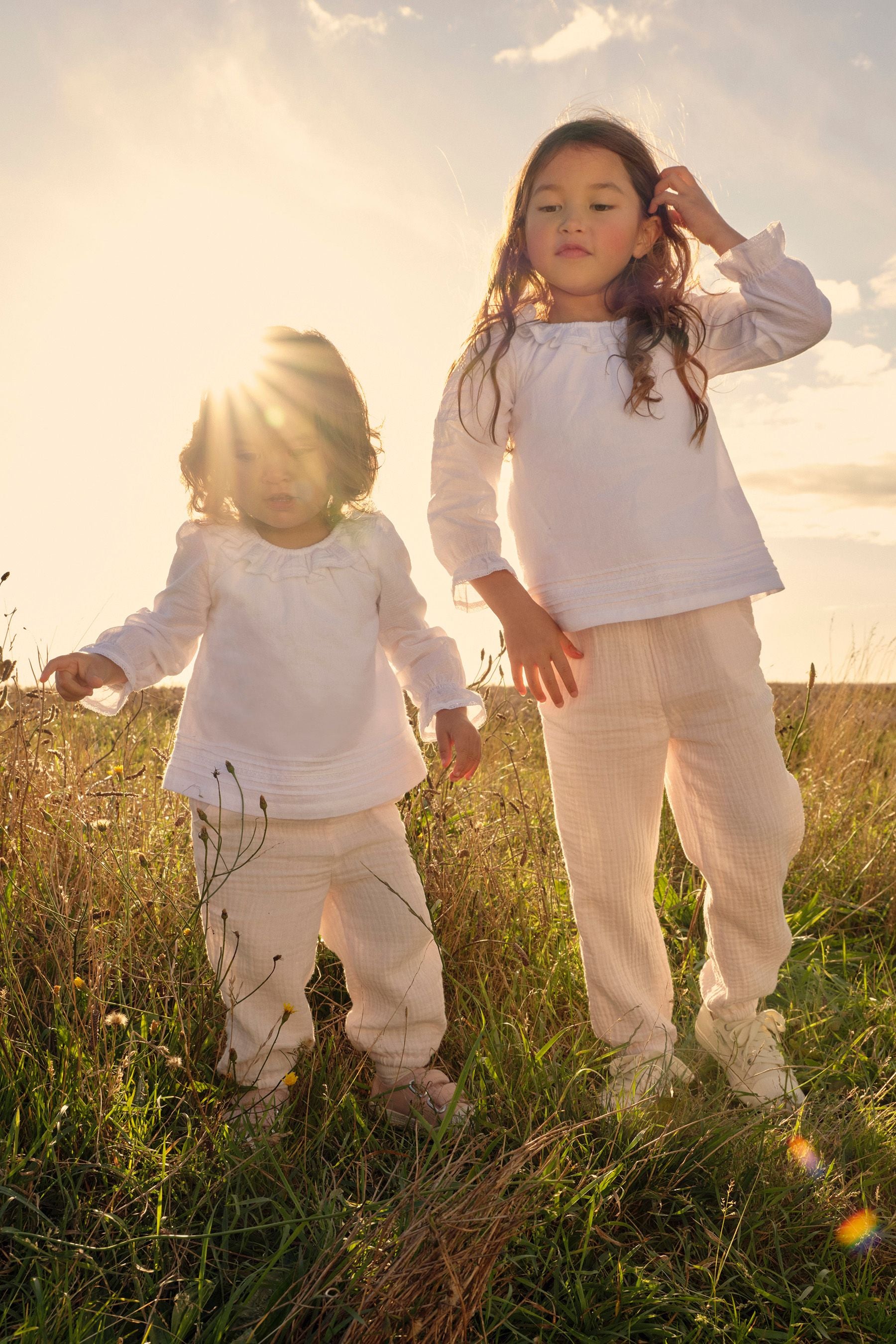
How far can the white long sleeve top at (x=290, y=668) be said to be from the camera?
2.12 metres

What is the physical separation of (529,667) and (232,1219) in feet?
4.01

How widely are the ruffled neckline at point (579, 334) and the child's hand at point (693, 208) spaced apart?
30 centimetres

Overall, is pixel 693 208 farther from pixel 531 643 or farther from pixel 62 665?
pixel 62 665

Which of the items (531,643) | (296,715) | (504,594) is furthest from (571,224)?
(296,715)

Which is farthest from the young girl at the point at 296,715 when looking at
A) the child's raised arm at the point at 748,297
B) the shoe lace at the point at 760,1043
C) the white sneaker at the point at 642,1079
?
the child's raised arm at the point at 748,297

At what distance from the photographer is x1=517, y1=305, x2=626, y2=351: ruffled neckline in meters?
2.22

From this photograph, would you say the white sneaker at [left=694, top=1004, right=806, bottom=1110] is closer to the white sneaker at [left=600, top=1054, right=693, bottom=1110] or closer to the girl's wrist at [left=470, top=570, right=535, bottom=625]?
the white sneaker at [left=600, top=1054, right=693, bottom=1110]

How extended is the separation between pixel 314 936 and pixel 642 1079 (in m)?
0.85

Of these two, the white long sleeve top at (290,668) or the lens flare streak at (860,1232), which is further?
the white long sleeve top at (290,668)

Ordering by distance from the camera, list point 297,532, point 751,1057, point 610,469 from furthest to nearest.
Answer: point 751,1057 < point 297,532 < point 610,469

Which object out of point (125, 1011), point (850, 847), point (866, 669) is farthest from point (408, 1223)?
point (866, 669)

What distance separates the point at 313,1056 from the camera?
2.23 meters

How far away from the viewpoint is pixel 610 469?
214 centimetres

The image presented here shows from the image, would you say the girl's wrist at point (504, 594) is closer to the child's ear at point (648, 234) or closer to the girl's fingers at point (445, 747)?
the girl's fingers at point (445, 747)
